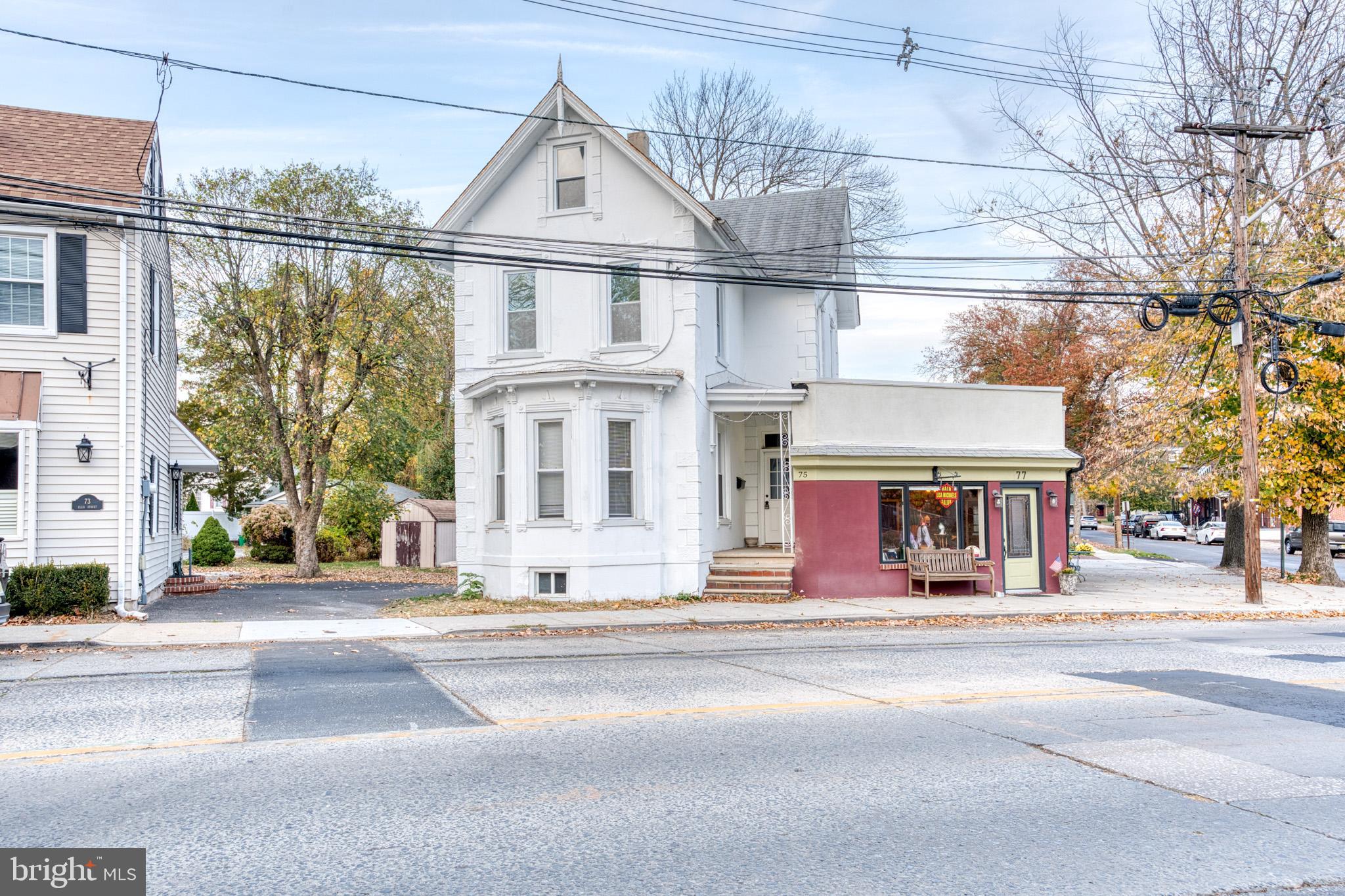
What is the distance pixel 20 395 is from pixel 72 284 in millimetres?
1938

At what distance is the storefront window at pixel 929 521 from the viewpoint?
2109 cm

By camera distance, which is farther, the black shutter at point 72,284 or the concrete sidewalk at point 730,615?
the black shutter at point 72,284

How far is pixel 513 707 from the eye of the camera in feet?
29.3

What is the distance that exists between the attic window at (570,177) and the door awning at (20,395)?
9.54m

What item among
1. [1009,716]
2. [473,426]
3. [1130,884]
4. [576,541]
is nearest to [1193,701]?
[1009,716]

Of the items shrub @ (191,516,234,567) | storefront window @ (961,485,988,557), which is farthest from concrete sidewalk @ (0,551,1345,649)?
shrub @ (191,516,234,567)

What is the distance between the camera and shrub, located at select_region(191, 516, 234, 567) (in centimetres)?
3428

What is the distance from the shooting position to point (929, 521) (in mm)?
21281

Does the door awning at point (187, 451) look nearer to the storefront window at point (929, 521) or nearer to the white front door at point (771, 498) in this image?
the white front door at point (771, 498)

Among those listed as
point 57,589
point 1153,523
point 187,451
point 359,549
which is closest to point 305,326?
point 187,451

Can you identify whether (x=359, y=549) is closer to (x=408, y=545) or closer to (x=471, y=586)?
(x=408, y=545)

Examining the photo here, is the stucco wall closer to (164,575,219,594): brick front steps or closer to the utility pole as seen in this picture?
the utility pole

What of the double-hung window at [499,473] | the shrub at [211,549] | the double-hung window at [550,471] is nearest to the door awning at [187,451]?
the double-hung window at [499,473]

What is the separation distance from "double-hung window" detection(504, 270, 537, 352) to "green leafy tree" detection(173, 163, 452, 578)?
6154mm
